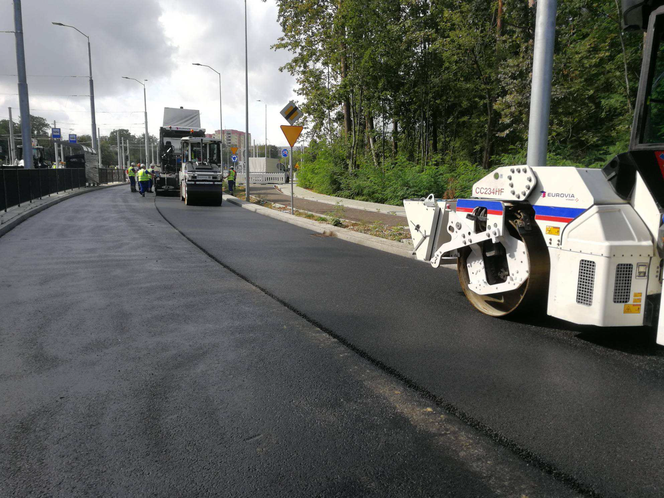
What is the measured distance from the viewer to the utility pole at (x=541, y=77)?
718 cm

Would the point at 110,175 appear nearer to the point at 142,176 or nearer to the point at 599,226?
the point at 142,176

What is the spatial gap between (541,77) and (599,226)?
417 centimetres

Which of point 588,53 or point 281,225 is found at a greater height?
point 588,53

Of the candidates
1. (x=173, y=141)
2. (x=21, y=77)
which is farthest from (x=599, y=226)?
(x=173, y=141)

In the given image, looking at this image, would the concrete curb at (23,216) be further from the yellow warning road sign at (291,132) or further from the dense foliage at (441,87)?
the dense foliage at (441,87)

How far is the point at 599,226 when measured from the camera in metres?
3.94

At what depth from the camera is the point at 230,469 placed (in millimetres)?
2639

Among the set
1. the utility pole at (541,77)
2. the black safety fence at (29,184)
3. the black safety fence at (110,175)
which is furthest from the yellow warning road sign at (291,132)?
the black safety fence at (110,175)

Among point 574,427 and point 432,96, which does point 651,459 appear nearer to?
point 574,427

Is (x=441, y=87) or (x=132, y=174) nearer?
(x=441, y=87)

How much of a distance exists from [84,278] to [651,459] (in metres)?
6.85

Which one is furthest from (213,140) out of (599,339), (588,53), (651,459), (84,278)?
(651,459)

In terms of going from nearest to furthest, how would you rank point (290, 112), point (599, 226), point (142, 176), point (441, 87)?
point (599, 226) < point (290, 112) < point (441, 87) < point (142, 176)

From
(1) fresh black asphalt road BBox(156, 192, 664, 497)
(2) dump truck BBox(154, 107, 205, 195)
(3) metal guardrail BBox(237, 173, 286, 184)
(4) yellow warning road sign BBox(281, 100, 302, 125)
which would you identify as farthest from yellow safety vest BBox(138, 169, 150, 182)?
(1) fresh black asphalt road BBox(156, 192, 664, 497)
